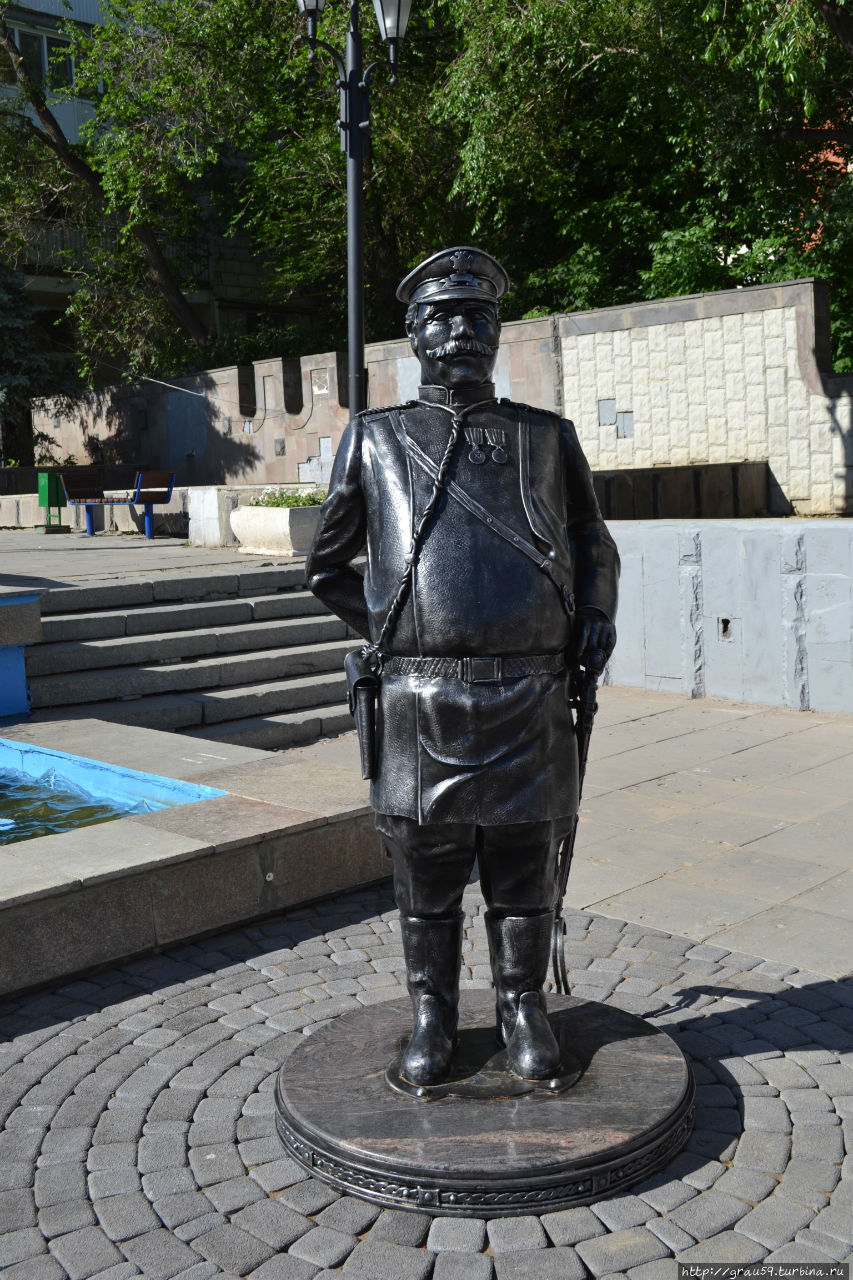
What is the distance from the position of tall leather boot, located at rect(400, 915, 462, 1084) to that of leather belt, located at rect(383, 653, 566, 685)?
649mm

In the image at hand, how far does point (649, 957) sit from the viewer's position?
14.7 ft

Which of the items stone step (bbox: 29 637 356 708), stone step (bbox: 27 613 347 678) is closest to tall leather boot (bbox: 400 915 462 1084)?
stone step (bbox: 29 637 356 708)

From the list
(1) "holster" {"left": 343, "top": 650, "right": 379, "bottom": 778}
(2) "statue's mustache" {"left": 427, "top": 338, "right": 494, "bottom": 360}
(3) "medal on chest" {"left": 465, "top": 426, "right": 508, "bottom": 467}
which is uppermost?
(2) "statue's mustache" {"left": 427, "top": 338, "right": 494, "bottom": 360}

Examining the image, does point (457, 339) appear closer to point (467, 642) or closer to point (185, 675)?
point (467, 642)

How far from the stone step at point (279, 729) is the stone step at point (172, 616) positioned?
2.89 ft

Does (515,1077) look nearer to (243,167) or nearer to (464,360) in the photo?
(464,360)

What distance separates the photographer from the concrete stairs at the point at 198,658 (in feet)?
27.2

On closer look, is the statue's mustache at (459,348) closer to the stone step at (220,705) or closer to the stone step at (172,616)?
the stone step at (220,705)

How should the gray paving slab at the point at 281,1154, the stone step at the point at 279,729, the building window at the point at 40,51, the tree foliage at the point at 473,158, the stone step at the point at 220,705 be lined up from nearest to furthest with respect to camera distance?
the gray paving slab at the point at 281,1154 < the stone step at the point at 220,705 < the stone step at the point at 279,729 < the tree foliage at the point at 473,158 < the building window at the point at 40,51

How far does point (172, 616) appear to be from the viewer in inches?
374

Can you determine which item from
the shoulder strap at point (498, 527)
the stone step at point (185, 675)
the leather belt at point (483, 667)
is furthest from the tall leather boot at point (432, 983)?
the stone step at point (185, 675)

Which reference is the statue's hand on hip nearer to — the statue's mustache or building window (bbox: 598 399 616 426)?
the statue's mustache

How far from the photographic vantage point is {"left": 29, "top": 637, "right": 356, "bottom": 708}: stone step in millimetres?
8172

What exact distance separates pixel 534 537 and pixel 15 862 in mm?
2431
